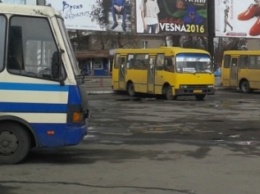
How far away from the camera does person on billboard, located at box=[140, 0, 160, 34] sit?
36344mm

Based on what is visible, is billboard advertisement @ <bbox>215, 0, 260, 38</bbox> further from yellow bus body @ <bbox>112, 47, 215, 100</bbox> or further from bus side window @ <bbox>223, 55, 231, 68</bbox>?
yellow bus body @ <bbox>112, 47, 215, 100</bbox>

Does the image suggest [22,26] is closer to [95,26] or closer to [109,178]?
[109,178]

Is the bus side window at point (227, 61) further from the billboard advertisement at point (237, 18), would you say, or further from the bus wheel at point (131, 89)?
the bus wheel at point (131, 89)

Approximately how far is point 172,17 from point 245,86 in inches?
276

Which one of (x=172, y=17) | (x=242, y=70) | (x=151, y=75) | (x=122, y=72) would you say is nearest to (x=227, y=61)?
(x=242, y=70)

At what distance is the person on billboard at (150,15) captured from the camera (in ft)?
119

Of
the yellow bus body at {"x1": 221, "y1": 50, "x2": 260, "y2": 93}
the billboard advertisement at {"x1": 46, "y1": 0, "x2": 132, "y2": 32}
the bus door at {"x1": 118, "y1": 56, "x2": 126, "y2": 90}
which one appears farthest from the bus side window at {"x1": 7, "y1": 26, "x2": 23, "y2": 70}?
the yellow bus body at {"x1": 221, "y1": 50, "x2": 260, "y2": 93}

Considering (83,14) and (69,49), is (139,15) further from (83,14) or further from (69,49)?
(69,49)

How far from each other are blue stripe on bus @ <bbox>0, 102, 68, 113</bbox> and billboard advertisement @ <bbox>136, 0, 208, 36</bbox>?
90.1 ft

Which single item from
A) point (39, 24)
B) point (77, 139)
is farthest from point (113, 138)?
point (39, 24)

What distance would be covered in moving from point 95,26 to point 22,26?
26175 millimetres

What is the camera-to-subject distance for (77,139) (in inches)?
366

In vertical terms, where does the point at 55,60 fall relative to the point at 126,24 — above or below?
below

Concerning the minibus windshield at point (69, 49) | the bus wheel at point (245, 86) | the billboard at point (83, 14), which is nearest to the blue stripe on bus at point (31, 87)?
the minibus windshield at point (69, 49)
